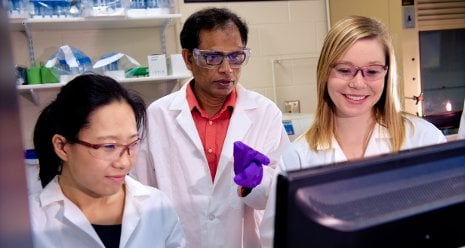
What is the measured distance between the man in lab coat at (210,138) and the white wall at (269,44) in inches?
34.9

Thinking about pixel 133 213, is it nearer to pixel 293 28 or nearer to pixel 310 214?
pixel 310 214

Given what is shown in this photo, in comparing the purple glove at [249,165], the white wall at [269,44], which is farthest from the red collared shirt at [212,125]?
the white wall at [269,44]

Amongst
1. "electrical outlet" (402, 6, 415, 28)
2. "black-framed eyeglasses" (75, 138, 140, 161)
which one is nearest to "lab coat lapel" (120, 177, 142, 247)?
"black-framed eyeglasses" (75, 138, 140, 161)

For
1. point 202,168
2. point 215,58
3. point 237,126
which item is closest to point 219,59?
point 215,58

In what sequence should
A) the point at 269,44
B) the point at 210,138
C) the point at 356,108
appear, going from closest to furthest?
1. the point at 356,108
2. the point at 210,138
3. the point at 269,44

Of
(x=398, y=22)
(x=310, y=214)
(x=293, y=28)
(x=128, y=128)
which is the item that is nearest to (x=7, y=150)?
(x=310, y=214)

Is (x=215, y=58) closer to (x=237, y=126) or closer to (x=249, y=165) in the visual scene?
(x=237, y=126)

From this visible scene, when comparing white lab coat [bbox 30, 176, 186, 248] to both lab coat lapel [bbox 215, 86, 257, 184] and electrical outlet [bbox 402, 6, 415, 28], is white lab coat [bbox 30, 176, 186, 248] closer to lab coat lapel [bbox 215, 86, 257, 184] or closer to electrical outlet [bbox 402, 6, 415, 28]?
lab coat lapel [bbox 215, 86, 257, 184]

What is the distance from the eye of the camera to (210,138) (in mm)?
1626

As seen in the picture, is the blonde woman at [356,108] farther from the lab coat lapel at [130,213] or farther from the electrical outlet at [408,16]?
the electrical outlet at [408,16]

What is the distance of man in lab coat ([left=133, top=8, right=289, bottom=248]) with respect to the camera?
154 centimetres

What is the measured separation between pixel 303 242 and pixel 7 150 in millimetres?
324

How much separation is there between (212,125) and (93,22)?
3.28ft

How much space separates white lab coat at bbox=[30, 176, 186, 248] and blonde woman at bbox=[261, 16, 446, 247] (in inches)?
11.7
